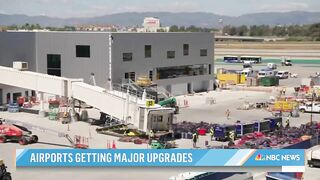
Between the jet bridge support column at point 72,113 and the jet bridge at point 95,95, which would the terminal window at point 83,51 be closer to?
the jet bridge at point 95,95

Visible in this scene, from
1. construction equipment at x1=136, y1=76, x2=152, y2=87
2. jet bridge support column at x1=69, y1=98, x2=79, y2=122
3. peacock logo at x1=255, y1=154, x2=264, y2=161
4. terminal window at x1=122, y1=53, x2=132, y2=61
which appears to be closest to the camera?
peacock logo at x1=255, y1=154, x2=264, y2=161

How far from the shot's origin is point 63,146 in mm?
32906

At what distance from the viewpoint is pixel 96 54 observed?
5128 cm

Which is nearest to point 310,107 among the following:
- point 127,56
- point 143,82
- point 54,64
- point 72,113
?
point 143,82

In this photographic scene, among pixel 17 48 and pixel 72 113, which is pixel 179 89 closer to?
pixel 17 48

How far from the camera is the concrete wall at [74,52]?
167ft

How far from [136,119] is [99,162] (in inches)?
741

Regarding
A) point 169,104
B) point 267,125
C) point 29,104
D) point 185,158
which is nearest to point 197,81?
point 169,104

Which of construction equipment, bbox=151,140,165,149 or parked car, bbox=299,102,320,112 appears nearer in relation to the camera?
construction equipment, bbox=151,140,165,149

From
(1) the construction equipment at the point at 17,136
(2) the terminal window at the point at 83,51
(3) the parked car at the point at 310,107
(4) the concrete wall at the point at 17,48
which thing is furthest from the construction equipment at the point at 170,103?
(1) the construction equipment at the point at 17,136

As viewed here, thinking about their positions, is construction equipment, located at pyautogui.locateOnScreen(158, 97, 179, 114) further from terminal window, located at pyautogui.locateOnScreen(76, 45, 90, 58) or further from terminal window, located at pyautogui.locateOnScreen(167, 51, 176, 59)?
terminal window, located at pyautogui.locateOnScreen(167, 51, 176, 59)

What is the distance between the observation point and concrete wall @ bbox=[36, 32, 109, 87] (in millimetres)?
51031

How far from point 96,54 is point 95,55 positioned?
0.45ft

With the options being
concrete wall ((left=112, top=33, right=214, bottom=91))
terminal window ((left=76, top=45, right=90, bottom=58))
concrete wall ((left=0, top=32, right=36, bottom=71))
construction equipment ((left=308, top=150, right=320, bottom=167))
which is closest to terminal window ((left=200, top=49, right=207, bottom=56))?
concrete wall ((left=112, top=33, right=214, bottom=91))
